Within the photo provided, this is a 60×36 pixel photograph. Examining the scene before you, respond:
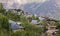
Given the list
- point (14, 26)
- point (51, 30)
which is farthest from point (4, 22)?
point (51, 30)

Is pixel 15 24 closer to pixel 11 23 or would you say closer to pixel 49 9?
pixel 11 23

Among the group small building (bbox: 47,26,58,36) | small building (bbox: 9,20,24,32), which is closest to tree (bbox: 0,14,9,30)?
small building (bbox: 9,20,24,32)

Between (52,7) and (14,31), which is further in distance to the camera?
(52,7)

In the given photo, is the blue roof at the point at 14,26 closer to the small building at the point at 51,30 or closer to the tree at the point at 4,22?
the tree at the point at 4,22

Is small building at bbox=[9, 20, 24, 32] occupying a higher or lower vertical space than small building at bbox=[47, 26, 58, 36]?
higher

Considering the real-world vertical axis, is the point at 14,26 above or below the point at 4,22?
below

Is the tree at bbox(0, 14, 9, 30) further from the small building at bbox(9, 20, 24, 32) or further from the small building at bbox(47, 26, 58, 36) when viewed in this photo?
the small building at bbox(47, 26, 58, 36)

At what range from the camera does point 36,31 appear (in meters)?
4.87

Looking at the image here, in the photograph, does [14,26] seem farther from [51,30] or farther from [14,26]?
[51,30]

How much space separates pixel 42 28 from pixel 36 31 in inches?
7.5

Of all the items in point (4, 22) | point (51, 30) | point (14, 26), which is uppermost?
point (4, 22)

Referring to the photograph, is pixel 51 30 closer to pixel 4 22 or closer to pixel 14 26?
pixel 14 26

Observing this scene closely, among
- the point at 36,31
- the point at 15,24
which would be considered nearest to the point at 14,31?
the point at 15,24

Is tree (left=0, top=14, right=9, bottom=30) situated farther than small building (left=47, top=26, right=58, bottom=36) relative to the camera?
No
